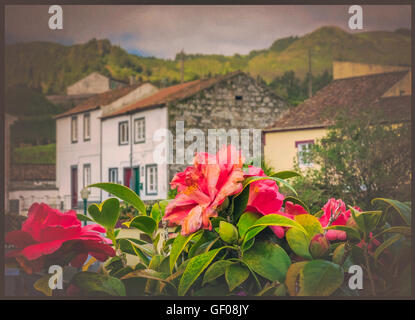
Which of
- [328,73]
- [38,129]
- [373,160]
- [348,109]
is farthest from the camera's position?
[348,109]

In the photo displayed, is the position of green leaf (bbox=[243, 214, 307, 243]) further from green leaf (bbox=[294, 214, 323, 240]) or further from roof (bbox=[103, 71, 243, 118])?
roof (bbox=[103, 71, 243, 118])

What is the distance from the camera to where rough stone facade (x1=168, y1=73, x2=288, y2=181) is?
185 inches

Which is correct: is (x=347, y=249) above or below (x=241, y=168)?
below

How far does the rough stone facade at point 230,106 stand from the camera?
4.71 metres

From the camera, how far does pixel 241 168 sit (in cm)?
69

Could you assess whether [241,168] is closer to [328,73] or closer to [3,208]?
[3,208]

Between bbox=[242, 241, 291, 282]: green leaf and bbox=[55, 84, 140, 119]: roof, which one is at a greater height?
bbox=[55, 84, 140, 119]: roof

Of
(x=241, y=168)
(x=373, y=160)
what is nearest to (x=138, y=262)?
(x=241, y=168)

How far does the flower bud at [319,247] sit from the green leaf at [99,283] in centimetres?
27

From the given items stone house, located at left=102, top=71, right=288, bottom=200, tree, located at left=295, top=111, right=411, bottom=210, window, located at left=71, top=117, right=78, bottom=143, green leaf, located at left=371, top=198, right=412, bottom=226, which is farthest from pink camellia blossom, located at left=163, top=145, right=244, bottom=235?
tree, located at left=295, top=111, right=411, bottom=210

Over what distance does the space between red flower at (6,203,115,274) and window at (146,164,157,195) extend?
1439 millimetres

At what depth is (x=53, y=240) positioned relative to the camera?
0.75 meters

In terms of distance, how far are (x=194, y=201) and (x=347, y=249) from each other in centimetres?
23

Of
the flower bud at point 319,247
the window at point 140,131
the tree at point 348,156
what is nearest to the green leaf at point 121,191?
the flower bud at point 319,247
